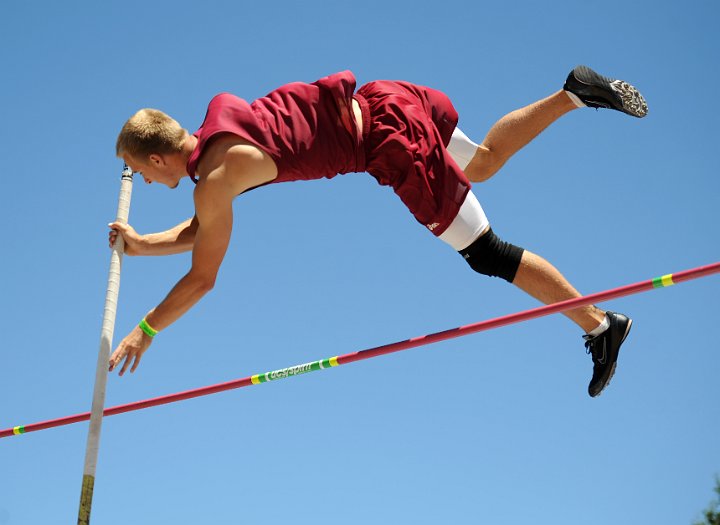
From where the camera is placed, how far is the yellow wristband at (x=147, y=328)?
16.5 ft

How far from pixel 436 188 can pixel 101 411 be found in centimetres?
210

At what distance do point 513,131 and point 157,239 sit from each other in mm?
2021

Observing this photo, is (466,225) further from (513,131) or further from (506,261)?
(513,131)

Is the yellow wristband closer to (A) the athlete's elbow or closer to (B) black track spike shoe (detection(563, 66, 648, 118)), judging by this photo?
(A) the athlete's elbow

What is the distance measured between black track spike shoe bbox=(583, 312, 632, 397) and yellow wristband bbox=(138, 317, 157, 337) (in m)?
2.18

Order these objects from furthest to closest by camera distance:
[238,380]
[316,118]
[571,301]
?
[238,380], [316,118], [571,301]

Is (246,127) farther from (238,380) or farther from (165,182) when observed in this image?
Answer: (238,380)

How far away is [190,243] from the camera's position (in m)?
5.61

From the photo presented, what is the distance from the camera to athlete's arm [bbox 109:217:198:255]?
18.2ft

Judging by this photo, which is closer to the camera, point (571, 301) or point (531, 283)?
point (571, 301)

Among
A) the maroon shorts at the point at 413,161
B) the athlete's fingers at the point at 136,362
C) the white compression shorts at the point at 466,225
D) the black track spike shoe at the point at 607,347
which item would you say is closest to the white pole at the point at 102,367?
the athlete's fingers at the point at 136,362

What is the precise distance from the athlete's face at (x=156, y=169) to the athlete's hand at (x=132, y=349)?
762mm

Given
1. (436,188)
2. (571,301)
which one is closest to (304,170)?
(436,188)

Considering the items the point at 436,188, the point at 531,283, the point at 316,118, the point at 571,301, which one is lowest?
the point at 571,301
